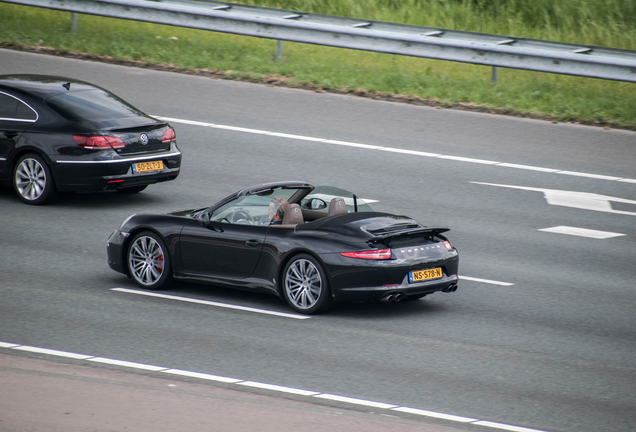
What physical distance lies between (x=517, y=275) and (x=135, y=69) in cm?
1150

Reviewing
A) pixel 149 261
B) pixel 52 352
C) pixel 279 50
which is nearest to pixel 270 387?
pixel 52 352

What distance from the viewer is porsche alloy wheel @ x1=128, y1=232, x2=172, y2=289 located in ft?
36.6

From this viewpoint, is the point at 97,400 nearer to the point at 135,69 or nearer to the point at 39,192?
the point at 39,192

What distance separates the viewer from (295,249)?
33.3 ft

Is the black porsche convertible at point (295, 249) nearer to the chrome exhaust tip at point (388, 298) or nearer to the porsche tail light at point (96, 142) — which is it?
the chrome exhaust tip at point (388, 298)

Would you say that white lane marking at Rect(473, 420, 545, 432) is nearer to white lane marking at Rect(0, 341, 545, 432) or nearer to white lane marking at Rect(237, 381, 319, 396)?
white lane marking at Rect(0, 341, 545, 432)

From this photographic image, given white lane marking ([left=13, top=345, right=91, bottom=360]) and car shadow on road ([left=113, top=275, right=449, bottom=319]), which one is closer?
white lane marking ([left=13, top=345, right=91, bottom=360])

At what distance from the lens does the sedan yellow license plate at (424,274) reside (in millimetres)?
10016

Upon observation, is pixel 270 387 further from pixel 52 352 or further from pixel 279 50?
pixel 279 50

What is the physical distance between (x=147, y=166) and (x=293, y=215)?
4275mm

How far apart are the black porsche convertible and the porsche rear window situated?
11.1ft

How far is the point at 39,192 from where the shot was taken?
14.3 meters

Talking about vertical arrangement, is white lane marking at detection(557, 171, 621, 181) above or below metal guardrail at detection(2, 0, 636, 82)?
below

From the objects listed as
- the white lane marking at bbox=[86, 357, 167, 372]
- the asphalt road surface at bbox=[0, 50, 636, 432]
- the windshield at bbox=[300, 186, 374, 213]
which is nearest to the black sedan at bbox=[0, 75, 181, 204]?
the asphalt road surface at bbox=[0, 50, 636, 432]
